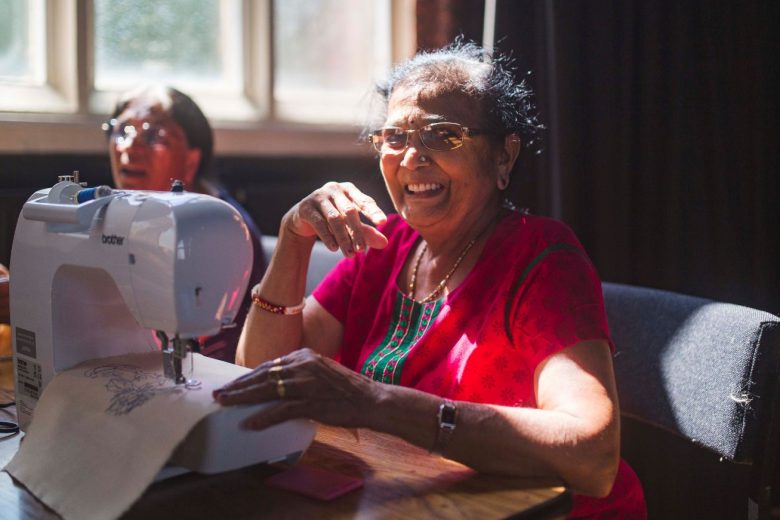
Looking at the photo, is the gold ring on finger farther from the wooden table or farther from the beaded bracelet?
the beaded bracelet

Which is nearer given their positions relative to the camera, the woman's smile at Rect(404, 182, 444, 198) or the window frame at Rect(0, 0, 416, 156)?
the woman's smile at Rect(404, 182, 444, 198)

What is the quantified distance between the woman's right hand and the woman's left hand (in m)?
0.34

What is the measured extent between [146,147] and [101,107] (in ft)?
2.29

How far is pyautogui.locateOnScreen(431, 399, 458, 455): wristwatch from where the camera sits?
110 centimetres

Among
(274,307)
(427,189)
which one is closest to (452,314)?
(427,189)

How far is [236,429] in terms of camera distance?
1030 mm

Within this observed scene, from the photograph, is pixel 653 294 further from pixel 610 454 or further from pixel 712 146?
pixel 712 146

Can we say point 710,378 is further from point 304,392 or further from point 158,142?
point 158,142

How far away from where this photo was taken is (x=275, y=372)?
1.09 m

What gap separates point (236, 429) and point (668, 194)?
1838mm

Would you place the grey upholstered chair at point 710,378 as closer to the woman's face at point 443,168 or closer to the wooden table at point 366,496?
the woman's face at point 443,168

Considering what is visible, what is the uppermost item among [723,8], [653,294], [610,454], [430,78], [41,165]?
[723,8]

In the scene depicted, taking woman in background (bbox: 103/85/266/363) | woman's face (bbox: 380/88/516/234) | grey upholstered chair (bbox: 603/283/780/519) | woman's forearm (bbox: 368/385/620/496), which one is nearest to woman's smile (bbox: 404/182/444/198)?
woman's face (bbox: 380/88/516/234)

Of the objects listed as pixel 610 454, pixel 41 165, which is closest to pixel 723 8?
pixel 610 454
